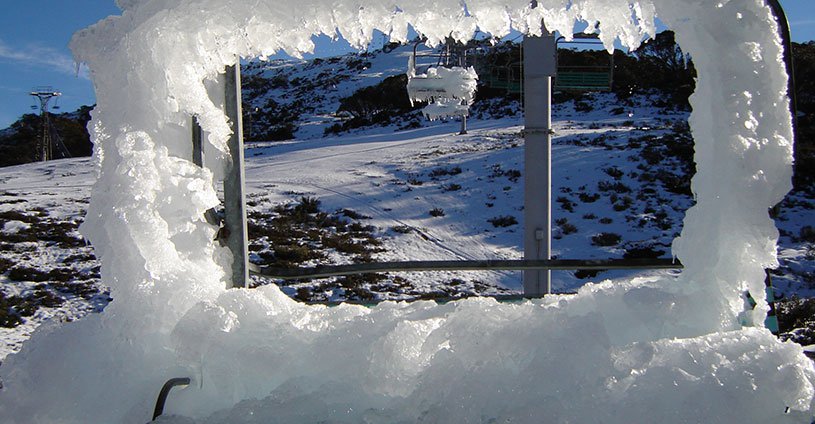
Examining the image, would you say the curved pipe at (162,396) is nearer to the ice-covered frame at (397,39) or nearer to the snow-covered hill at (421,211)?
the ice-covered frame at (397,39)

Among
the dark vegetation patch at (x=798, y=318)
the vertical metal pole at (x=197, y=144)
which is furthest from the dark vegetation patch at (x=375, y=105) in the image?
the vertical metal pole at (x=197, y=144)

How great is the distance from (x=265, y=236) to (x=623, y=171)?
760 centimetres

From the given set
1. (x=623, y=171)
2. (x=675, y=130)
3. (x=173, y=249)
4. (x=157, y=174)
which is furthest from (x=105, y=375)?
(x=675, y=130)

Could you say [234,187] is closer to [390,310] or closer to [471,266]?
[390,310]

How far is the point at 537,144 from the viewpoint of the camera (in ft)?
16.7

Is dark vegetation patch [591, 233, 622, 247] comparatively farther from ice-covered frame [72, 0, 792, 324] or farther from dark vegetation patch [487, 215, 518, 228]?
ice-covered frame [72, 0, 792, 324]

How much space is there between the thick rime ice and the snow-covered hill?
4.83m

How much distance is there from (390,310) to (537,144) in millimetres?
3781

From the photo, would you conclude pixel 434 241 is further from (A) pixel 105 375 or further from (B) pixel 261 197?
(A) pixel 105 375

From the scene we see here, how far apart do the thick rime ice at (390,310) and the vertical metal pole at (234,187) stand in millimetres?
129

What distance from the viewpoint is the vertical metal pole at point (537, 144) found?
4.79 m

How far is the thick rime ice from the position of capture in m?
1.16

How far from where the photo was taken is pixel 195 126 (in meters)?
1.68

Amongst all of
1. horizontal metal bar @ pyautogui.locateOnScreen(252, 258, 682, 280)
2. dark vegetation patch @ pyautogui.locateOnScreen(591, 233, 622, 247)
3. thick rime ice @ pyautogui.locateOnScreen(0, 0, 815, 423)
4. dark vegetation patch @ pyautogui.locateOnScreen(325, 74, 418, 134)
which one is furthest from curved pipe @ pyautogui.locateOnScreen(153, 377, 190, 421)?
dark vegetation patch @ pyautogui.locateOnScreen(325, 74, 418, 134)
